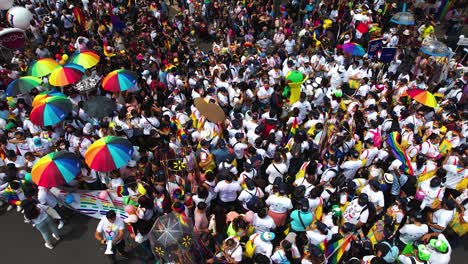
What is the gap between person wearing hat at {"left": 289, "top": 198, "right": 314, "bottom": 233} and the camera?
5509mm

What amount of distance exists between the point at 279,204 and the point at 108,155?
327cm

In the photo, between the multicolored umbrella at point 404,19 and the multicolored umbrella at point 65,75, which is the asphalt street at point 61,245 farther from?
the multicolored umbrella at point 404,19

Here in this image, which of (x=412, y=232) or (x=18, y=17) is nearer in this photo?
(x=412, y=232)

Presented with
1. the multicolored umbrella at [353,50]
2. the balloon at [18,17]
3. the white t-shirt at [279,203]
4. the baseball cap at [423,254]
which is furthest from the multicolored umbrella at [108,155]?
the balloon at [18,17]

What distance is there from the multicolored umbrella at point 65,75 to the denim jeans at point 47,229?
3.41m

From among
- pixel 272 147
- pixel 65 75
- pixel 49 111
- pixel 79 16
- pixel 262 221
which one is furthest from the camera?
pixel 79 16

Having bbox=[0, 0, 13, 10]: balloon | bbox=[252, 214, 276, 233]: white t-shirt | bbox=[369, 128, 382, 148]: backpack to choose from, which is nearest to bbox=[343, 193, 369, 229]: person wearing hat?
bbox=[252, 214, 276, 233]: white t-shirt

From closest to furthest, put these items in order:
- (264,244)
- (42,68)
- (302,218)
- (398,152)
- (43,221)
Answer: (264,244), (302,218), (43,221), (398,152), (42,68)

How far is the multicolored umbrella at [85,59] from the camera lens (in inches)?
364

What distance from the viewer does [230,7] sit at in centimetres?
1438

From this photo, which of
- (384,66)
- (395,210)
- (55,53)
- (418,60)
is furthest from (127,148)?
(418,60)

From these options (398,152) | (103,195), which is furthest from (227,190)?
(398,152)

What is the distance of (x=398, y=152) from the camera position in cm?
698

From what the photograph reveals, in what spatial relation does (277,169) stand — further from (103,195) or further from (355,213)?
(103,195)
